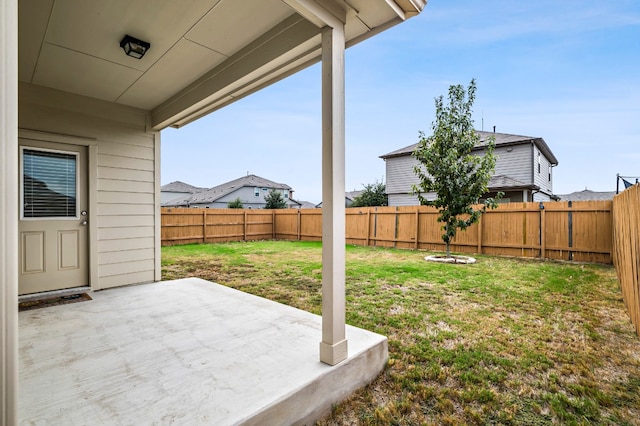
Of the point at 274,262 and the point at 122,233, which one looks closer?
the point at 122,233

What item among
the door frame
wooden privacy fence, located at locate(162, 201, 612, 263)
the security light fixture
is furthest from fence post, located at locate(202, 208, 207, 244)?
the security light fixture

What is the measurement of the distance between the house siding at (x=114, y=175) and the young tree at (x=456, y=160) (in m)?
5.74

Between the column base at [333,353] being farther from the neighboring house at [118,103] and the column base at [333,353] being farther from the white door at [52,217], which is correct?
the white door at [52,217]

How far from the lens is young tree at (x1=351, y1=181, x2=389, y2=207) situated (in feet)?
59.2

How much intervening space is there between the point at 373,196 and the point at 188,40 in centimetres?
1653

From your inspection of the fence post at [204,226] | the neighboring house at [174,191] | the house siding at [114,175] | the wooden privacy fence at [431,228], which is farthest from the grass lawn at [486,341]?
the neighboring house at [174,191]

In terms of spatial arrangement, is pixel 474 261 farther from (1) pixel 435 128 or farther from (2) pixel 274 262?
(2) pixel 274 262

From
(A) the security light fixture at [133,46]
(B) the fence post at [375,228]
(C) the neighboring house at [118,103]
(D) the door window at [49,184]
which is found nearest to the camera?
(C) the neighboring house at [118,103]

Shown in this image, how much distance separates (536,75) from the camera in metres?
13.5

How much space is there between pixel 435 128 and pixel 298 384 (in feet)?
22.8

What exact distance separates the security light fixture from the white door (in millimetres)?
1965

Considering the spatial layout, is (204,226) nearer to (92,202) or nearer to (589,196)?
(92,202)

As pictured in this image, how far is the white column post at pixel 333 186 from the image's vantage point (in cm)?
187

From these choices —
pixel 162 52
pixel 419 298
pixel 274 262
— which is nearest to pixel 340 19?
pixel 162 52
